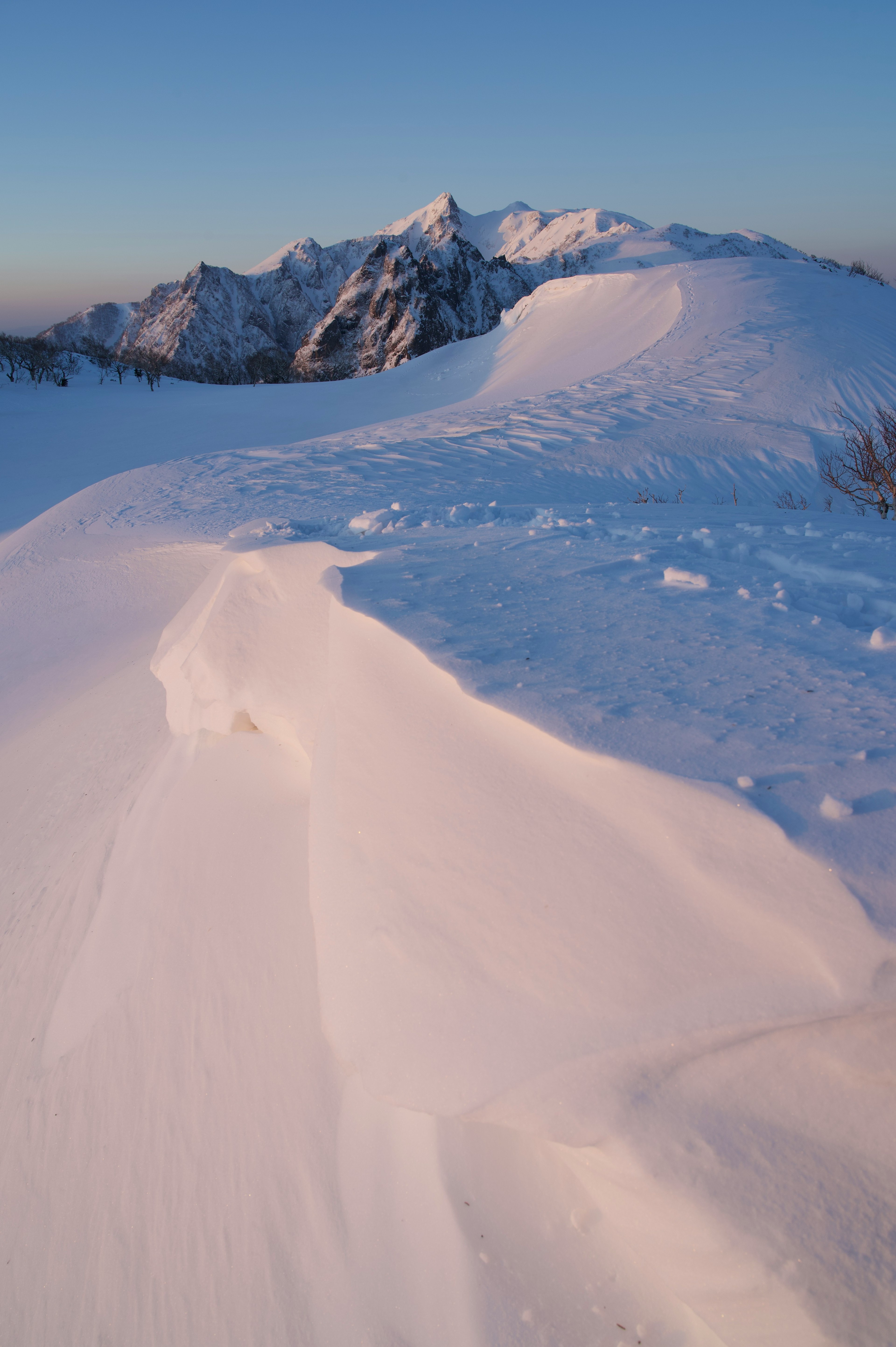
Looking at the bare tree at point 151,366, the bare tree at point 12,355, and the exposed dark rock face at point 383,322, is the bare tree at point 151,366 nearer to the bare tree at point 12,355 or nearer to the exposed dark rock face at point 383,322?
the bare tree at point 12,355

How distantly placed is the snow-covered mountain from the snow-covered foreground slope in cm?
2503

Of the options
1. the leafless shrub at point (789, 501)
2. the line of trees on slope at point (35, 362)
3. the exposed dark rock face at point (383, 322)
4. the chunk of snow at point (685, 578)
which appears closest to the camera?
the chunk of snow at point (685, 578)

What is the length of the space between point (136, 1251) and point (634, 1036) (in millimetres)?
1323

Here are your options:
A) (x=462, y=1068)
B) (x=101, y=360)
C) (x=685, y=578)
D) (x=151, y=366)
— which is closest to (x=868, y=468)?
(x=685, y=578)

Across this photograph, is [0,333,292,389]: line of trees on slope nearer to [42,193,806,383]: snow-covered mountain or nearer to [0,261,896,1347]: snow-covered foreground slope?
[42,193,806,383]: snow-covered mountain

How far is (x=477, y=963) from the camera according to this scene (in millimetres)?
1469

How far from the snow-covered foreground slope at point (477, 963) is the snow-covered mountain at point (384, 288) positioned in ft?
82.1

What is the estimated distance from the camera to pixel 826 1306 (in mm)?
1115

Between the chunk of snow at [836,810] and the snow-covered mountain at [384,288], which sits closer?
the chunk of snow at [836,810]

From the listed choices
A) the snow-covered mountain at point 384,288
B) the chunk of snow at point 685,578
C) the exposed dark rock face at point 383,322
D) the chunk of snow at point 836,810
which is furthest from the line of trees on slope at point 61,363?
the exposed dark rock face at point 383,322

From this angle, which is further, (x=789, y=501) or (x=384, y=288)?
(x=384, y=288)

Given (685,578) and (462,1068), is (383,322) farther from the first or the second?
(462,1068)

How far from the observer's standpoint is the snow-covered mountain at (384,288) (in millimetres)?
49188

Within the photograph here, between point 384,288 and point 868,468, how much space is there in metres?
50.0
